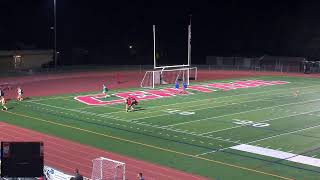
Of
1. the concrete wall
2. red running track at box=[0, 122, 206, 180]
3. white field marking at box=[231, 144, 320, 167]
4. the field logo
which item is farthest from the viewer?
the concrete wall

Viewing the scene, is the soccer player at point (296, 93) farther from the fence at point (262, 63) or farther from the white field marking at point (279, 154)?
the fence at point (262, 63)

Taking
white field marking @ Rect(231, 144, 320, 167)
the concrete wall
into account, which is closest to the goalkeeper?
white field marking @ Rect(231, 144, 320, 167)

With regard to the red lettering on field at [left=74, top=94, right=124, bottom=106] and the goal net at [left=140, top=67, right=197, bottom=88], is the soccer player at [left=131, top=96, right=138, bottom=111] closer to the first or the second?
the red lettering on field at [left=74, top=94, right=124, bottom=106]

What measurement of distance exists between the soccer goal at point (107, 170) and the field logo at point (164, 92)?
16.6 meters

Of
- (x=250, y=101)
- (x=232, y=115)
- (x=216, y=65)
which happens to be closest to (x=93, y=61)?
(x=216, y=65)

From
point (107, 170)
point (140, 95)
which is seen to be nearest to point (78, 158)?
point (107, 170)

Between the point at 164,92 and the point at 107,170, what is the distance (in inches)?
949

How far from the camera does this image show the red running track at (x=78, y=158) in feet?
58.0

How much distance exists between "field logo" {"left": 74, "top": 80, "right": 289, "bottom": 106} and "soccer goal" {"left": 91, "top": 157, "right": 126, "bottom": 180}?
16582mm

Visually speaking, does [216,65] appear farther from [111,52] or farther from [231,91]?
[231,91]

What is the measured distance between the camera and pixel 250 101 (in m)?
36.2

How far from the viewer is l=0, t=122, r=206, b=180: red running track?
17.7m

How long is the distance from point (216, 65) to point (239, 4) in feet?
45.8

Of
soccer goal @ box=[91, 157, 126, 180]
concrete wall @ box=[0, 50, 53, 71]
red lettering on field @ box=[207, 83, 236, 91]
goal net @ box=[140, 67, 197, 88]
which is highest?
concrete wall @ box=[0, 50, 53, 71]
